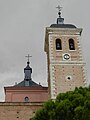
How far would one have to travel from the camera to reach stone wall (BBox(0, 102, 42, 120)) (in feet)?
120

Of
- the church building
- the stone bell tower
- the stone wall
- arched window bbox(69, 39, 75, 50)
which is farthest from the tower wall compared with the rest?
the church building

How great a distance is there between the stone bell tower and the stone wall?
8.47 feet

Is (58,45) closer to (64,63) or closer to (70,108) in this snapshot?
(64,63)

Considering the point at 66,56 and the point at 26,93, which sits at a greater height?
the point at 66,56

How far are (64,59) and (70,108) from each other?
16.3m

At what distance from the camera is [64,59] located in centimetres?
3944

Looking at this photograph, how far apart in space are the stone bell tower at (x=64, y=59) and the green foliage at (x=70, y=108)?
12.1 meters

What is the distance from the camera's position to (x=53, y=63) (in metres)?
39.1

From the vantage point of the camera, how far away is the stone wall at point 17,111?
36719mm

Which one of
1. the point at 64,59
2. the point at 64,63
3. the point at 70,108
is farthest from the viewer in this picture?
the point at 64,59

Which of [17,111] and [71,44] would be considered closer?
[17,111]

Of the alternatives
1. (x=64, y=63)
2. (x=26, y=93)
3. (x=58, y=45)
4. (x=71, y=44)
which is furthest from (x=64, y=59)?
(x=26, y=93)

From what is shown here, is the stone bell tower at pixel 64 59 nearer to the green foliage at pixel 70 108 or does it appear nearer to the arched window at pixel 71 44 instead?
the arched window at pixel 71 44

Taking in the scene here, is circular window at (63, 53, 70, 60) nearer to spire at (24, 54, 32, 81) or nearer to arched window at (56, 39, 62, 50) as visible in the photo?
arched window at (56, 39, 62, 50)
